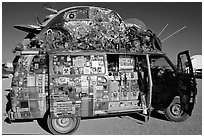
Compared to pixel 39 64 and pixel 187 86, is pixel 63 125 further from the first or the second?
pixel 187 86

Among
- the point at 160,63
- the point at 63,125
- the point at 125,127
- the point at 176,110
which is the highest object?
the point at 160,63

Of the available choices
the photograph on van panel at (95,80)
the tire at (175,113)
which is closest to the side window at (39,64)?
the photograph on van panel at (95,80)

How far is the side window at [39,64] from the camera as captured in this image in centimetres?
494

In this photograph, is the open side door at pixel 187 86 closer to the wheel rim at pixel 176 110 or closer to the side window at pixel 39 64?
the wheel rim at pixel 176 110

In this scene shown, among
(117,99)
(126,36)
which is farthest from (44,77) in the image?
(126,36)

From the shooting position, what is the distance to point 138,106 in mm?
5793

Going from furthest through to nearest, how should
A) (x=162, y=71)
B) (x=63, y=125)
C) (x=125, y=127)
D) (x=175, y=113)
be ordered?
(x=162, y=71)
(x=175, y=113)
(x=125, y=127)
(x=63, y=125)

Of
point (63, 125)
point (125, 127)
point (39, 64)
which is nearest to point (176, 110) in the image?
point (125, 127)

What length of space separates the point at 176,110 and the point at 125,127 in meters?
1.65

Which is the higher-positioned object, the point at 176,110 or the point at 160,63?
the point at 160,63

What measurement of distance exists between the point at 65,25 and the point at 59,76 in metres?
1.51

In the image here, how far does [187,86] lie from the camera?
5.42 meters

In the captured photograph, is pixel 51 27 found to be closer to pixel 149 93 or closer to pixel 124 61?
pixel 124 61

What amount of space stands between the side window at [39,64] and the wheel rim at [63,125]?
1226 mm
